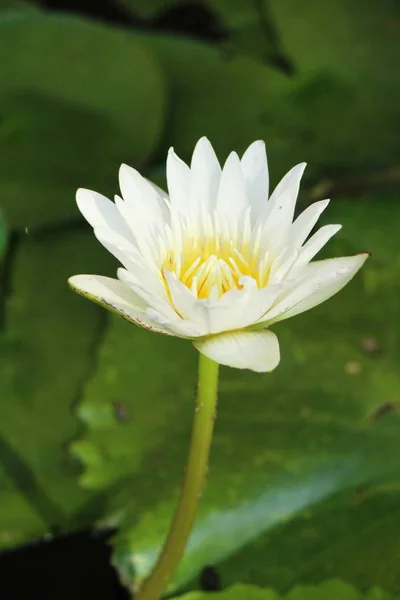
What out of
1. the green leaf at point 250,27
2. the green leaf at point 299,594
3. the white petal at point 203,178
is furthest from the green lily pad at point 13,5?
the green leaf at point 299,594

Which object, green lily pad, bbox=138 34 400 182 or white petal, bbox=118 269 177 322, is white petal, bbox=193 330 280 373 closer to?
white petal, bbox=118 269 177 322

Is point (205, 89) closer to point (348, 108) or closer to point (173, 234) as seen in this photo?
point (348, 108)

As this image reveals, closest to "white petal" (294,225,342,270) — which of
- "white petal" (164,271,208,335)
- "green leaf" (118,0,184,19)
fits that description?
"white petal" (164,271,208,335)

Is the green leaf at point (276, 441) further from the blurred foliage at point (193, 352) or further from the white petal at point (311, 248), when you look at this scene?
the white petal at point (311, 248)

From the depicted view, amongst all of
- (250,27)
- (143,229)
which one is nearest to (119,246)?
(143,229)

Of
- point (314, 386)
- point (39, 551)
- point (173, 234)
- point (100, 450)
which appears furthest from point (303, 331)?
point (39, 551)
